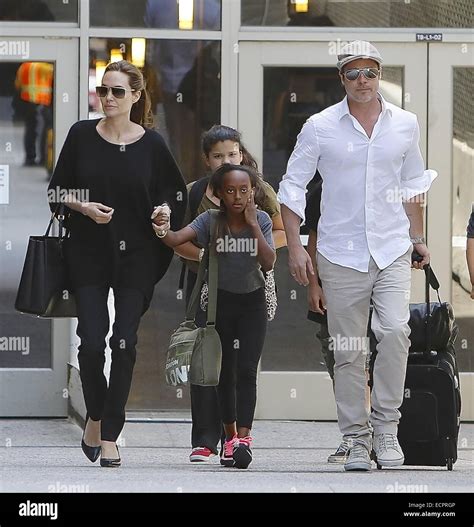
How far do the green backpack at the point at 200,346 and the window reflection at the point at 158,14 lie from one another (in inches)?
105

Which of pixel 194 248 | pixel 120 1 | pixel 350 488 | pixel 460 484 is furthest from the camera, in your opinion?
pixel 120 1

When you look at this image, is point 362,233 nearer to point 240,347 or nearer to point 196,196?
point 240,347

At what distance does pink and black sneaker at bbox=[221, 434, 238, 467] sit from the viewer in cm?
722

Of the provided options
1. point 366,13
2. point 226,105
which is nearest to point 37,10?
point 226,105

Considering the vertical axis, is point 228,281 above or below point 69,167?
below

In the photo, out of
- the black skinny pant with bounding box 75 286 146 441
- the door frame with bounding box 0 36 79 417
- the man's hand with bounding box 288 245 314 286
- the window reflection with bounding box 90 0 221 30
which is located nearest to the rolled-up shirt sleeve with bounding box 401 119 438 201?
the man's hand with bounding box 288 245 314 286

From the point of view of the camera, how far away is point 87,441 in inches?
281

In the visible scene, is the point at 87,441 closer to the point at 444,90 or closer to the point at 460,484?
the point at 460,484

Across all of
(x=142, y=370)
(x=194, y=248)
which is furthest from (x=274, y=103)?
(x=194, y=248)

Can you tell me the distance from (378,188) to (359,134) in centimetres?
27

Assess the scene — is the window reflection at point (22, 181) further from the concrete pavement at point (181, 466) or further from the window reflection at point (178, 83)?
the concrete pavement at point (181, 466)

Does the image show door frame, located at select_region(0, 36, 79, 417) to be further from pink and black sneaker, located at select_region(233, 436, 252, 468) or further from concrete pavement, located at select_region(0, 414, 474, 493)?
pink and black sneaker, located at select_region(233, 436, 252, 468)

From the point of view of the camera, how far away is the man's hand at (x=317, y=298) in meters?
7.12

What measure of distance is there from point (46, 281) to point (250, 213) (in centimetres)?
105
